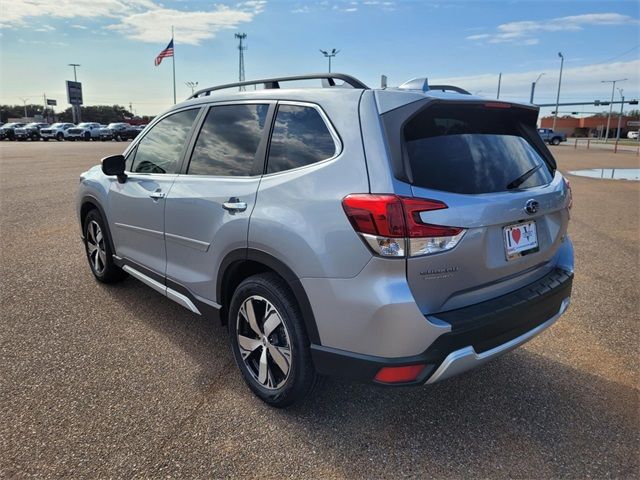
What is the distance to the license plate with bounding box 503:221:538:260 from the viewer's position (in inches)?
97.7

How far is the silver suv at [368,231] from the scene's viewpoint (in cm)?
219

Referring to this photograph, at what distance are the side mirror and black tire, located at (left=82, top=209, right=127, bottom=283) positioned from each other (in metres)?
0.66

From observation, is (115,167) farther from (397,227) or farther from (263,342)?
(397,227)

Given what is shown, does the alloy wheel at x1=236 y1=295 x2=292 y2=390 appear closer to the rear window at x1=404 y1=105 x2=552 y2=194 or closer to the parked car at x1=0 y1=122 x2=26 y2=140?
the rear window at x1=404 y1=105 x2=552 y2=194

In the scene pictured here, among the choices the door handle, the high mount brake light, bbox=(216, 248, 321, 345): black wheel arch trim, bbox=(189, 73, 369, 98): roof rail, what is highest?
bbox=(189, 73, 369, 98): roof rail

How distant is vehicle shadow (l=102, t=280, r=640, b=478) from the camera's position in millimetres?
2395

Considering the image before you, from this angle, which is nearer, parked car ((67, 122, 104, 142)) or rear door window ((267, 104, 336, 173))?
rear door window ((267, 104, 336, 173))

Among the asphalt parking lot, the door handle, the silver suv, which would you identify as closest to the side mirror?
the silver suv

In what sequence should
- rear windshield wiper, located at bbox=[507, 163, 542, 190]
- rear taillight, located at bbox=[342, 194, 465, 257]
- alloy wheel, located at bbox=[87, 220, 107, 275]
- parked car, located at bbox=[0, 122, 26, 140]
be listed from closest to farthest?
rear taillight, located at bbox=[342, 194, 465, 257], rear windshield wiper, located at bbox=[507, 163, 542, 190], alloy wheel, located at bbox=[87, 220, 107, 275], parked car, located at bbox=[0, 122, 26, 140]

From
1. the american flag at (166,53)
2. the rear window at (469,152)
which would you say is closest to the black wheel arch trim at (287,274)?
the rear window at (469,152)

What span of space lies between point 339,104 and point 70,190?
10908 millimetres

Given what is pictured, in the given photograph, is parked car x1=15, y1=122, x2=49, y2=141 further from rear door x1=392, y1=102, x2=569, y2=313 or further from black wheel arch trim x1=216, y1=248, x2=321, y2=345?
rear door x1=392, y1=102, x2=569, y2=313

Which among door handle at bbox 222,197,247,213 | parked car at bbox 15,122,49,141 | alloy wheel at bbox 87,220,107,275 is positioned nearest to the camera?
door handle at bbox 222,197,247,213

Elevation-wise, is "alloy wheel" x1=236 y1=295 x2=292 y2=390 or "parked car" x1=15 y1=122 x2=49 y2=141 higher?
"parked car" x1=15 y1=122 x2=49 y2=141
